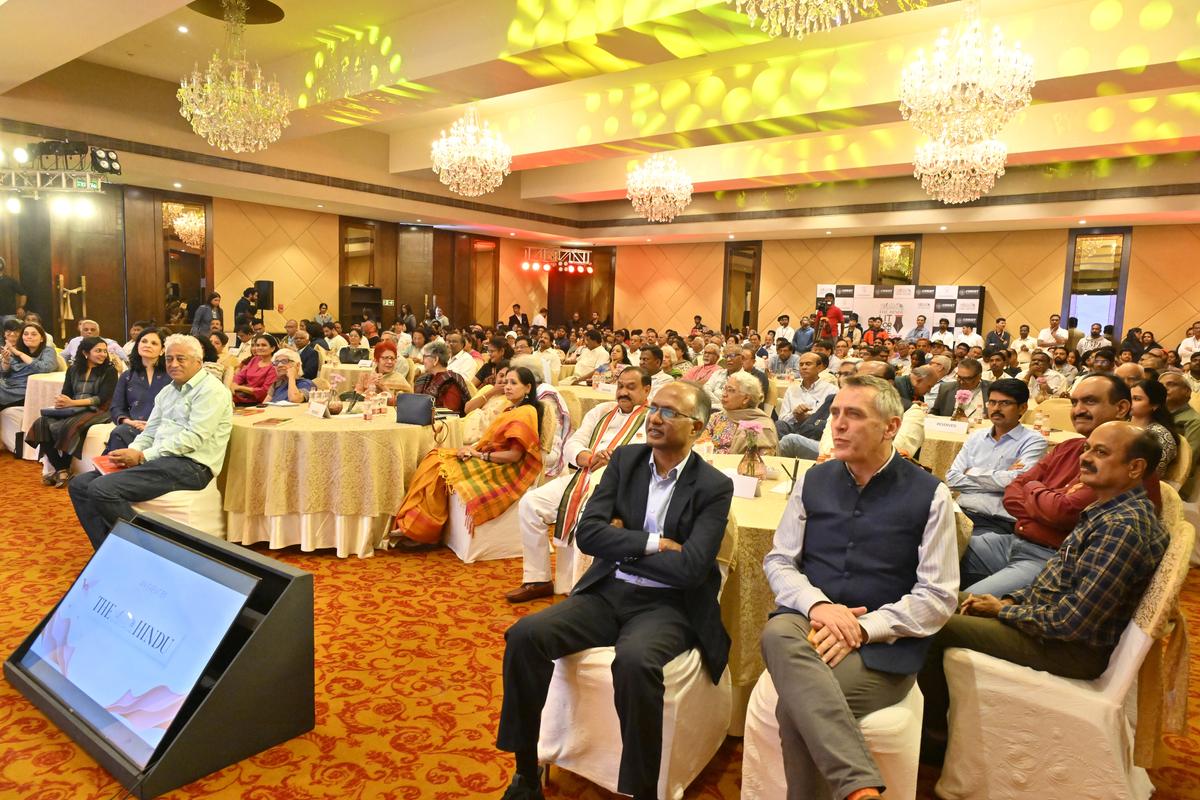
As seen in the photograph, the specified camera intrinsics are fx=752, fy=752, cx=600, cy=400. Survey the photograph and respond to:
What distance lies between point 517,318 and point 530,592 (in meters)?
16.0

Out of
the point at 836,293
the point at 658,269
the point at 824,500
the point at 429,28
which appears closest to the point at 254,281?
the point at 429,28

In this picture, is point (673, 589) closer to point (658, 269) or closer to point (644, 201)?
point (644, 201)

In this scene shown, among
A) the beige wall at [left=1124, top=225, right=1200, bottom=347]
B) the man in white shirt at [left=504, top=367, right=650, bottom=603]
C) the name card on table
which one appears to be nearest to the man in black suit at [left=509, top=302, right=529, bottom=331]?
the beige wall at [left=1124, top=225, right=1200, bottom=347]

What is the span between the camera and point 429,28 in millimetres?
8055

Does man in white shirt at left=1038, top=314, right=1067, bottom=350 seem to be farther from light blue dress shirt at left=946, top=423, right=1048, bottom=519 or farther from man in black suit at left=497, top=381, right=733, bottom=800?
man in black suit at left=497, top=381, right=733, bottom=800

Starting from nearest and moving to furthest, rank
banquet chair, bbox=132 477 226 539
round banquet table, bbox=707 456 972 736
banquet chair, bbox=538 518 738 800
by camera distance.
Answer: banquet chair, bbox=538 518 738 800 → round banquet table, bbox=707 456 972 736 → banquet chair, bbox=132 477 226 539

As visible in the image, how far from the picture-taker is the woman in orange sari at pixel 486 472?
15.0 feet

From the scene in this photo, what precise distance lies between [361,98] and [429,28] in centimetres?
155

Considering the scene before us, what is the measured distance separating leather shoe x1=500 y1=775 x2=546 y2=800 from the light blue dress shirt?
239cm

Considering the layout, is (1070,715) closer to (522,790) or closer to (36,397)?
(522,790)

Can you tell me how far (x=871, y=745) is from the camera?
6.59 feet

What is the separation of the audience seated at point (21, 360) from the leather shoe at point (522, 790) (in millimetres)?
6955

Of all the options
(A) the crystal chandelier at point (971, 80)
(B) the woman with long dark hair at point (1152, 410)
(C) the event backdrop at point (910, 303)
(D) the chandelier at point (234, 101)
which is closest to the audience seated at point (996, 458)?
(B) the woman with long dark hair at point (1152, 410)

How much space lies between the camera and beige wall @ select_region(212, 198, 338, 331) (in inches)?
561
